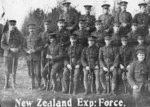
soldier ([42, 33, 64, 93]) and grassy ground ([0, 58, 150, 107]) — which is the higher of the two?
soldier ([42, 33, 64, 93])

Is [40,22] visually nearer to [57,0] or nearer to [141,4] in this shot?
[57,0]

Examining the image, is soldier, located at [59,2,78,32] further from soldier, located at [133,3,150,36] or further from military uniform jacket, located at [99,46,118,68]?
soldier, located at [133,3,150,36]

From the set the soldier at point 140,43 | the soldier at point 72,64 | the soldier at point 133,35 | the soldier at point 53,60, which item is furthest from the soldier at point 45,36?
the soldier at point 140,43

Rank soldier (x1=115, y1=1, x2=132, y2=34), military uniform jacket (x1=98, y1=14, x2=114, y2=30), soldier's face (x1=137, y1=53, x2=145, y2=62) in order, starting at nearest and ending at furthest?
soldier's face (x1=137, y1=53, x2=145, y2=62) < soldier (x1=115, y1=1, x2=132, y2=34) < military uniform jacket (x1=98, y1=14, x2=114, y2=30)

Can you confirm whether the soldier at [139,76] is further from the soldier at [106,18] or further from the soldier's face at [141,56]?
the soldier at [106,18]

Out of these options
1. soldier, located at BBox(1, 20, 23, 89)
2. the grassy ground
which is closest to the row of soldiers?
soldier, located at BBox(1, 20, 23, 89)

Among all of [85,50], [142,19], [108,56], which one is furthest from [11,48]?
[142,19]

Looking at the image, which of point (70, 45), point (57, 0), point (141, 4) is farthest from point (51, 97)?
point (141, 4)
